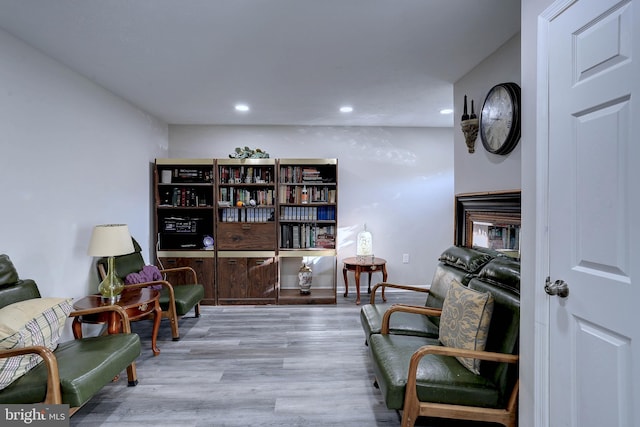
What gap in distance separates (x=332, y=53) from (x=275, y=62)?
49 cm

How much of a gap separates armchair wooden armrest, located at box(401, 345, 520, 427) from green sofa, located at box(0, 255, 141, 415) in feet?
5.60

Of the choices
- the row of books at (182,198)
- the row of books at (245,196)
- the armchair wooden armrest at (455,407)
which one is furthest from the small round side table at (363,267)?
the armchair wooden armrest at (455,407)

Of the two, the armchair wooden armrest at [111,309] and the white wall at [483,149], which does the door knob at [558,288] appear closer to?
the white wall at [483,149]

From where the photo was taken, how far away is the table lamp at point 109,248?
272 cm

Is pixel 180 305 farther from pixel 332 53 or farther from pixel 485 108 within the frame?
pixel 485 108

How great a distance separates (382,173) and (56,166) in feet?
12.5

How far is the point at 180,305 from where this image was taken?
10.6 ft

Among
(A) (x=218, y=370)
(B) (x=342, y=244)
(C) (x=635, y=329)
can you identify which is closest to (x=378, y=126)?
(B) (x=342, y=244)

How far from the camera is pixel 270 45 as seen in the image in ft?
7.73

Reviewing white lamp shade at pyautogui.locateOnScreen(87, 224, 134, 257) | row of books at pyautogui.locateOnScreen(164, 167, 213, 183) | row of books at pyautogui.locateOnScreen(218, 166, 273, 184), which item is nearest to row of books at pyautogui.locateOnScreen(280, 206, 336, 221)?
row of books at pyautogui.locateOnScreen(218, 166, 273, 184)

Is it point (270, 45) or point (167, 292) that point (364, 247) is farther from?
point (270, 45)

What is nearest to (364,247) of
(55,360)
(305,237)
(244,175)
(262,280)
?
(305,237)

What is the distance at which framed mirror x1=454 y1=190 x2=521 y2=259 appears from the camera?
2277 mm

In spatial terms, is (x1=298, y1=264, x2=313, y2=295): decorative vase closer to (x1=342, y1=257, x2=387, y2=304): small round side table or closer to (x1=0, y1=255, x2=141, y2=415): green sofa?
(x1=342, y1=257, x2=387, y2=304): small round side table
